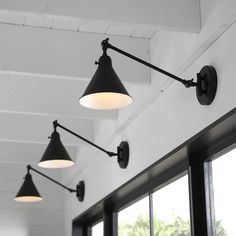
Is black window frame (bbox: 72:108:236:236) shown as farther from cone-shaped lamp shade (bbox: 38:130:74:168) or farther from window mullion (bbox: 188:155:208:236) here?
cone-shaped lamp shade (bbox: 38:130:74:168)

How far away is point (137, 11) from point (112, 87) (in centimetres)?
56

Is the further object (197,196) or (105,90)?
(197,196)

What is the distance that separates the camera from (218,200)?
339cm

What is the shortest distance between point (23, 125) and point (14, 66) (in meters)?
1.63

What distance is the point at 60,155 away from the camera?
438 cm

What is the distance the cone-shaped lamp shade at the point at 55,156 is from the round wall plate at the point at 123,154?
0.40 m

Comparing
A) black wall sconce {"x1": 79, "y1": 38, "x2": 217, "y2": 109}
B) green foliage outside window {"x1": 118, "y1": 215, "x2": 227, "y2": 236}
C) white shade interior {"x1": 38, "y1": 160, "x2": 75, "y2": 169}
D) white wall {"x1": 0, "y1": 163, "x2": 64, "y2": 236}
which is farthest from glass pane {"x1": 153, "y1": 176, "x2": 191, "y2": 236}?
white wall {"x1": 0, "y1": 163, "x2": 64, "y2": 236}

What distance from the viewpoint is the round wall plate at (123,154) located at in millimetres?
4520

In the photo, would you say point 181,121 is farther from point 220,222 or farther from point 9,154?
point 9,154

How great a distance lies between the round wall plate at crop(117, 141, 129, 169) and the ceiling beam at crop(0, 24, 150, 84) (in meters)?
0.68

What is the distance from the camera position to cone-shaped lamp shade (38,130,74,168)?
171 inches

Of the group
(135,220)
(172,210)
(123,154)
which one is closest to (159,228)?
(172,210)

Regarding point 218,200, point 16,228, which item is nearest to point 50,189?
point 16,228

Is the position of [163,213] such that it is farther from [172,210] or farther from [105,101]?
[105,101]
